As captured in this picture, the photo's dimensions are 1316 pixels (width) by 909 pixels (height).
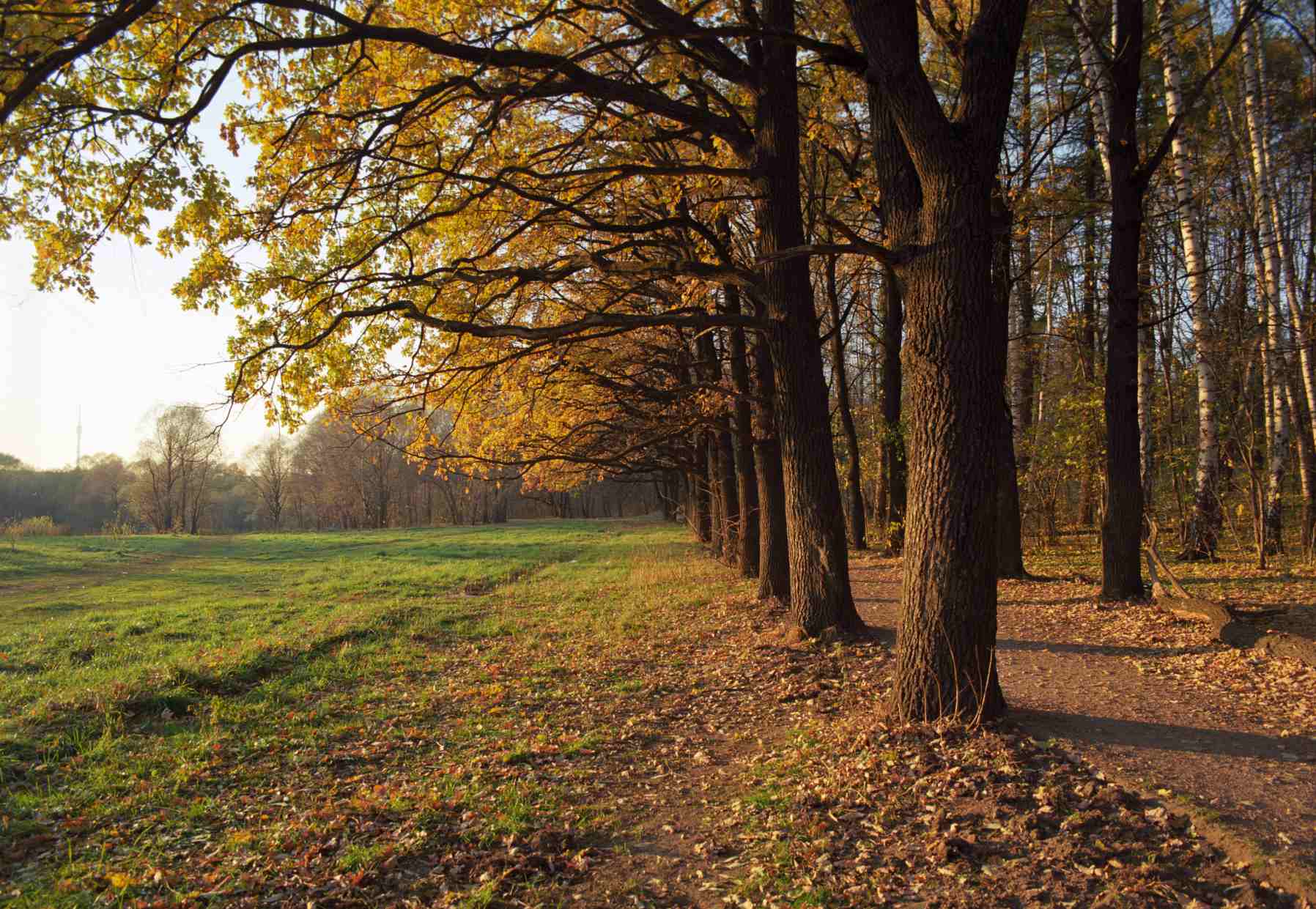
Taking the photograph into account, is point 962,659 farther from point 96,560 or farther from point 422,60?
point 96,560

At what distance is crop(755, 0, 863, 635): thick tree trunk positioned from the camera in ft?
29.0

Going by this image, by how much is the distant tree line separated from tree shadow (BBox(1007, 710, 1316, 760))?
47.7 meters

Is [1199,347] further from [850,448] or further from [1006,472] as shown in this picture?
[850,448]

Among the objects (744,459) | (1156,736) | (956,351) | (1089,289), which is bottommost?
(1156,736)

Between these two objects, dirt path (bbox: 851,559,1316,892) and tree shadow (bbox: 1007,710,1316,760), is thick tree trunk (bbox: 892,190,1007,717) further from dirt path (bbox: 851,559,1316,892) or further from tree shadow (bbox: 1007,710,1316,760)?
dirt path (bbox: 851,559,1316,892)

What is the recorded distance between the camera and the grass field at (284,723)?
15.3 feet

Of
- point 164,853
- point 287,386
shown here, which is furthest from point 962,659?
point 287,386

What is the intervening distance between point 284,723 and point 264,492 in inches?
2575

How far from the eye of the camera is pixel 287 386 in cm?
773

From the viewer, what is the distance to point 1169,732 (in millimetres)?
5285

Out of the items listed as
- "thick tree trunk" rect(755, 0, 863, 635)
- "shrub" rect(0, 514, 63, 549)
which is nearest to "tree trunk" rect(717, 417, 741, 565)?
"thick tree trunk" rect(755, 0, 863, 635)

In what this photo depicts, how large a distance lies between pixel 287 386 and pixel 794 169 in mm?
6436

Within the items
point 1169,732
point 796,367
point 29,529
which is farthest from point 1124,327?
point 29,529

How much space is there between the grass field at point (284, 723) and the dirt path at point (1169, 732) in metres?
3.73
